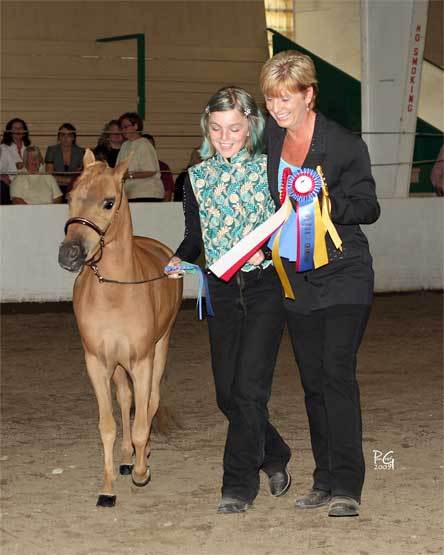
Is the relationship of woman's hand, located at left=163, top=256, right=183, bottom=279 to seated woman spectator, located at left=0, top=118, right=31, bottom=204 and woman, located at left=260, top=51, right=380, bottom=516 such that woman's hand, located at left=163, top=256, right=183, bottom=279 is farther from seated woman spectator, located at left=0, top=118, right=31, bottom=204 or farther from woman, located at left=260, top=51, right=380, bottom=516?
seated woman spectator, located at left=0, top=118, right=31, bottom=204

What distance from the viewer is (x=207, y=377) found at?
8.05 metres

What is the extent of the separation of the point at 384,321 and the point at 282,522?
631 cm

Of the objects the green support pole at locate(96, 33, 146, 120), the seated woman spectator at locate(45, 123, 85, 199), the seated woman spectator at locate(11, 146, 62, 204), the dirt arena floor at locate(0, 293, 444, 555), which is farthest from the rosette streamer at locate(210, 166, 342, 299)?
the green support pole at locate(96, 33, 146, 120)

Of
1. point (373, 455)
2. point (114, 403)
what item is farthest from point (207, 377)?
point (373, 455)

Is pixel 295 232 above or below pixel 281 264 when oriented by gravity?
above

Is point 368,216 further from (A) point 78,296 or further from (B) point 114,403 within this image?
(B) point 114,403

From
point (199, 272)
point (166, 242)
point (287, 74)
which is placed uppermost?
point (287, 74)

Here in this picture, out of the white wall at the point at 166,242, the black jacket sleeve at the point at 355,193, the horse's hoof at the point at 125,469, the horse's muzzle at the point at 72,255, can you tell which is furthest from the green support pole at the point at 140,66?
the black jacket sleeve at the point at 355,193

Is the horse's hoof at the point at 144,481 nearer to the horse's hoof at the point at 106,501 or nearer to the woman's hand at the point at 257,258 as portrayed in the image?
the horse's hoof at the point at 106,501

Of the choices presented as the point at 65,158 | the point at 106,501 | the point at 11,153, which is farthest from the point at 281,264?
the point at 11,153

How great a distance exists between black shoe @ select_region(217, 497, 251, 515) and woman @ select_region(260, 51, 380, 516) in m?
0.37

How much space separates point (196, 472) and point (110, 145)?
7.64 m

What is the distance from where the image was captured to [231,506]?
15.3ft

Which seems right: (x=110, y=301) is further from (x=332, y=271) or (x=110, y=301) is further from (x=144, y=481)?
(x=332, y=271)
